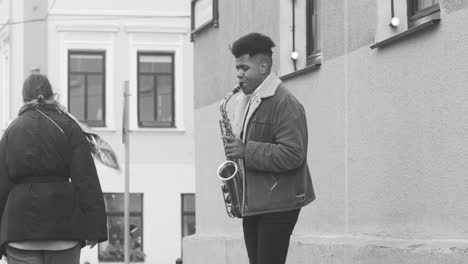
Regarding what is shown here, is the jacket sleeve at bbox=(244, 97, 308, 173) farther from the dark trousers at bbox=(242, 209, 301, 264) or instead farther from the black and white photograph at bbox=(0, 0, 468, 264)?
the dark trousers at bbox=(242, 209, 301, 264)

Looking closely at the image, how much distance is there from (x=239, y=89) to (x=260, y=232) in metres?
0.96

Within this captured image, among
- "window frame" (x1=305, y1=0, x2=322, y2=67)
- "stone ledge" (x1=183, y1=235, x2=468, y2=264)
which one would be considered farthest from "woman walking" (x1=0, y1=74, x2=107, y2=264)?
"window frame" (x1=305, y1=0, x2=322, y2=67)

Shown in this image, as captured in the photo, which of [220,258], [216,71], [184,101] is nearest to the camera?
[220,258]

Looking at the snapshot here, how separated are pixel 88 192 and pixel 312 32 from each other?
407 centimetres

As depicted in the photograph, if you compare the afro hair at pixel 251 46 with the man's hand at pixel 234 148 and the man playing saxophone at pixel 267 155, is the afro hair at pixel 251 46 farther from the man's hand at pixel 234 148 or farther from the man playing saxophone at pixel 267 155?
the man's hand at pixel 234 148

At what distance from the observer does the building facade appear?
28.2 ft

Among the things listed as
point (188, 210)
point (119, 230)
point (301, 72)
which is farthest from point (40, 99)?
point (188, 210)

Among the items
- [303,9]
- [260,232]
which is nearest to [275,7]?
[303,9]

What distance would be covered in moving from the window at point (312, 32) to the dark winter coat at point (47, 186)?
358cm

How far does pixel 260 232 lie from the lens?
788cm

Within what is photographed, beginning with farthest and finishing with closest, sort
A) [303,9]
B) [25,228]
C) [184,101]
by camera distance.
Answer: [184,101] < [303,9] < [25,228]

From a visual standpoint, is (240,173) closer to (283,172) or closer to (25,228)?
(283,172)

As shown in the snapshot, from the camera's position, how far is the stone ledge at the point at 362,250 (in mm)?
8414

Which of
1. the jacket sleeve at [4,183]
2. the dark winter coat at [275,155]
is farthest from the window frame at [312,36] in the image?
the dark winter coat at [275,155]
